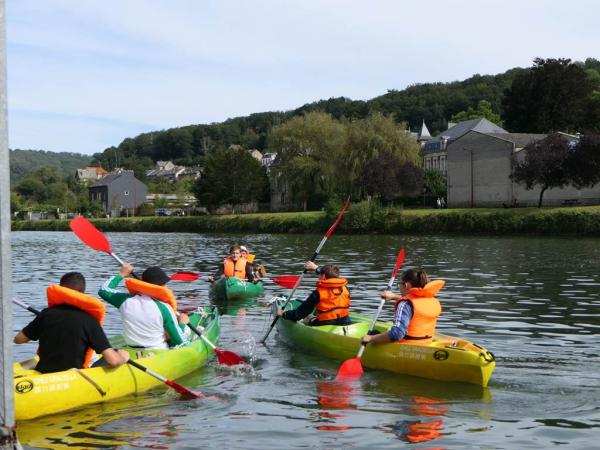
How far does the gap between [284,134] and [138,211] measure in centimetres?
5115

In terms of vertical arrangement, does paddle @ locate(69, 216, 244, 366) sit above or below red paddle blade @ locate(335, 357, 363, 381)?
above

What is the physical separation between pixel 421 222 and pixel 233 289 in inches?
1658

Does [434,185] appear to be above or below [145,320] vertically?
above

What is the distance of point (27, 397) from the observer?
27.5ft

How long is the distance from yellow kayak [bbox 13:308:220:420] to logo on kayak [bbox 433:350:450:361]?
139 inches

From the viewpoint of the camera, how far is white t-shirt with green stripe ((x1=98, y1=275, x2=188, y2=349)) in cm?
1004

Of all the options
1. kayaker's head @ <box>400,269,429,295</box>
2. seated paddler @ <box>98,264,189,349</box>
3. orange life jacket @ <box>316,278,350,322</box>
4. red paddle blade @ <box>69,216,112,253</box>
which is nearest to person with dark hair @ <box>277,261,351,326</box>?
orange life jacket @ <box>316,278,350,322</box>

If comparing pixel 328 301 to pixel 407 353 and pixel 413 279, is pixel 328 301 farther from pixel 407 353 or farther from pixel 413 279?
pixel 413 279

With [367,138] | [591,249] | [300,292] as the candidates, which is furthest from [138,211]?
[300,292]

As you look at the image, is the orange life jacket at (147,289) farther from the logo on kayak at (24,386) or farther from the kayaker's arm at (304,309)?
the kayaker's arm at (304,309)

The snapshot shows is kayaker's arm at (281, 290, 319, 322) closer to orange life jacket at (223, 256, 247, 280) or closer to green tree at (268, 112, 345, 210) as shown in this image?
orange life jacket at (223, 256, 247, 280)

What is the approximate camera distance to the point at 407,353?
10.6 metres

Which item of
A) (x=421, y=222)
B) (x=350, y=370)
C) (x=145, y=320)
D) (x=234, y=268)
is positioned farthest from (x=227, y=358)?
(x=421, y=222)

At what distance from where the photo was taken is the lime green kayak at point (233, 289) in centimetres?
1978
